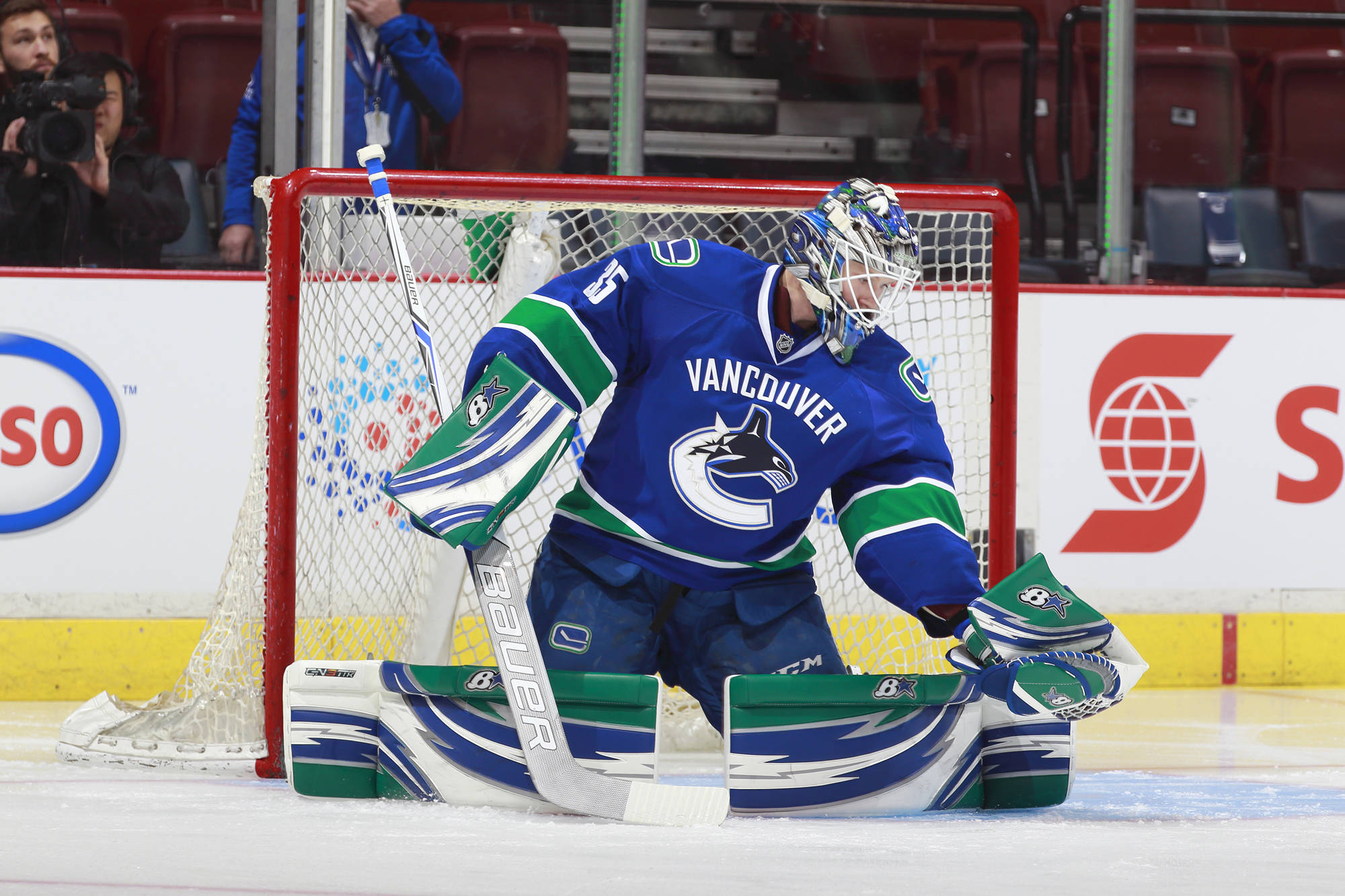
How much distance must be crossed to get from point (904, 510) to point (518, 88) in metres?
2.33

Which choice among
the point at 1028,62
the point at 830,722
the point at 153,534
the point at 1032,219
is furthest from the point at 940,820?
the point at 1028,62

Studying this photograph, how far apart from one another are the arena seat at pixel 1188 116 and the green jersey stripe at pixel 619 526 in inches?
101

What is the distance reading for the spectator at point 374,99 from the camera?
3.85m

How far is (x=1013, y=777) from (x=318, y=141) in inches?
77.5

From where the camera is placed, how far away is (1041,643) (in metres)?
2.27

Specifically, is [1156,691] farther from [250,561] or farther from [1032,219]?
[250,561]

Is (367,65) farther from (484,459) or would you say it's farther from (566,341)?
(484,459)

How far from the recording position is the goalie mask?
2.36 meters

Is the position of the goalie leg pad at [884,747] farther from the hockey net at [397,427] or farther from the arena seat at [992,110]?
the arena seat at [992,110]

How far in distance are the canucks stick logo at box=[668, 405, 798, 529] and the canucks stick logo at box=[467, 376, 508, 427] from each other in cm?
29

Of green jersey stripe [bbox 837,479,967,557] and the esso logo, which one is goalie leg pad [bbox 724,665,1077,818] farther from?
the esso logo

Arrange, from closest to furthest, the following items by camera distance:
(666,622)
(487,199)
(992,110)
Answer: (666,622) → (487,199) → (992,110)

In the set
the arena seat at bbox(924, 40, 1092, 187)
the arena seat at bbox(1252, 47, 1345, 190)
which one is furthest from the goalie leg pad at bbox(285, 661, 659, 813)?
the arena seat at bbox(1252, 47, 1345, 190)

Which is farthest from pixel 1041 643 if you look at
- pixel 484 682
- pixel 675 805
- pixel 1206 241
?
pixel 1206 241
